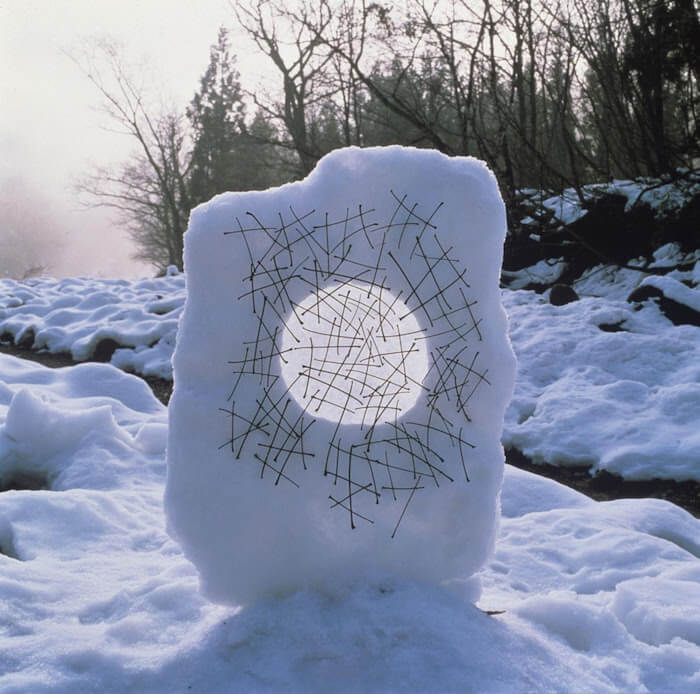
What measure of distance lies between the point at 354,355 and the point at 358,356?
0.01 meters

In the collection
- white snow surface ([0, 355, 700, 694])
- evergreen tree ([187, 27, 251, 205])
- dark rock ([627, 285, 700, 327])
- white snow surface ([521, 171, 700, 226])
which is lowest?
white snow surface ([0, 355, 700, 694])

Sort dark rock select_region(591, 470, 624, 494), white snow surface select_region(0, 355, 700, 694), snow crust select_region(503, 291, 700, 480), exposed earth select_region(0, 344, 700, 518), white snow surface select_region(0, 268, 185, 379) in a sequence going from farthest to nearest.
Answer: white snow surface select_region(0, 268, 185, 379), snow crust select_region(503, 291, 700, 480), dark rock select_region(591, 470, 624, 494), exposed earth select_region(0, 344, 700, 518), white snow surface select_region(0, 355, 700, 694)

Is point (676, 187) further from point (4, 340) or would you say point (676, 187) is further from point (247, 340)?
point (4, 340)

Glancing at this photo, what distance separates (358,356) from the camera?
5.42ft

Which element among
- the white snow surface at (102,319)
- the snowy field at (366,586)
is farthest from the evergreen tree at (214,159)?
the snowy field at (366,586)

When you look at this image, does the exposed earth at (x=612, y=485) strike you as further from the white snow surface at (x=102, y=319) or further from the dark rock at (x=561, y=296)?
the white snow surface at (x=102, y=319)

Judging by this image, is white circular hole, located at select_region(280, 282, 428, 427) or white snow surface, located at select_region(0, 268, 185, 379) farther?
white snow surface, located at select_region(0, 268, 185, 379)

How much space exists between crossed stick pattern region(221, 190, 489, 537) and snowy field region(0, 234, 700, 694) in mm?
356

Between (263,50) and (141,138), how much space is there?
336 inches

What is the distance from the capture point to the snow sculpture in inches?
62.1

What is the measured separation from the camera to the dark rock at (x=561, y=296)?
6035 millimetres

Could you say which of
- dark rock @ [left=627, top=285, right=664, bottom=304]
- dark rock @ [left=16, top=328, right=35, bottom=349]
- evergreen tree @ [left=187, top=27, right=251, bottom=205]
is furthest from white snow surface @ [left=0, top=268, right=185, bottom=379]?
evergreen tree @ [left=187, top=27, right=251, bottom=205]

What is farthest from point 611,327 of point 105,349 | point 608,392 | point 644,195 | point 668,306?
point 105,349

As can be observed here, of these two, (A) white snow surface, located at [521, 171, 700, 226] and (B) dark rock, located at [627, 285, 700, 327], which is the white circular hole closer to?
(B) dark rock, located at [627, 285, 700, 327]
